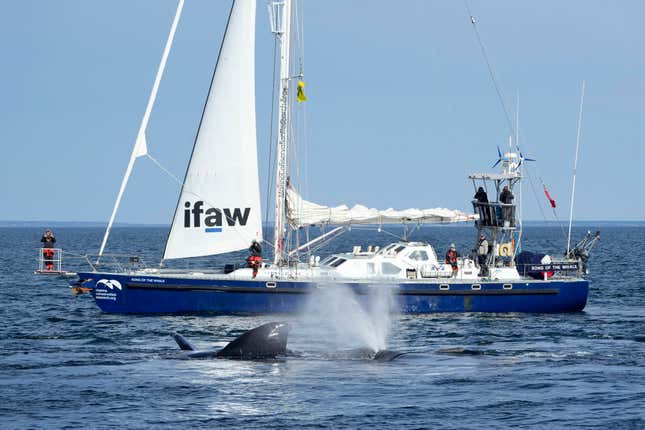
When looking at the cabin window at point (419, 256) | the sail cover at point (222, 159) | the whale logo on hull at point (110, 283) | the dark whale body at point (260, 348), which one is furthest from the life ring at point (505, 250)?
the whale logo on hull at point (110, 283)

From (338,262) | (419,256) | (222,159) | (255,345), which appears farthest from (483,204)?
(255,345)

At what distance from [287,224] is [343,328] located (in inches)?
299

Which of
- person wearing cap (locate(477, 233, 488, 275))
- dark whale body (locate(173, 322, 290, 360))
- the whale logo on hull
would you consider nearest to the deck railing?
person wearing cap (locate(477, 233, 488, 275))

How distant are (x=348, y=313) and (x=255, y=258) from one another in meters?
4.24

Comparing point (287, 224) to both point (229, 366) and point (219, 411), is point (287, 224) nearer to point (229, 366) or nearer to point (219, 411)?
point (229, 366)

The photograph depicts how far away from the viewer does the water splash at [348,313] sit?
126ft

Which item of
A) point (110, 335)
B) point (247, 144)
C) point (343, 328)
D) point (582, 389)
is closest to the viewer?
point (582, 389)

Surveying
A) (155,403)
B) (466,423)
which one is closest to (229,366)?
(155,403)

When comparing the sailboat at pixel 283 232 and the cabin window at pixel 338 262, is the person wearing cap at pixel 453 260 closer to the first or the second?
the sailboat at pixel 283 232

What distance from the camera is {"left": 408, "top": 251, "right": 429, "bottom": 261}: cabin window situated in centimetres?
4459

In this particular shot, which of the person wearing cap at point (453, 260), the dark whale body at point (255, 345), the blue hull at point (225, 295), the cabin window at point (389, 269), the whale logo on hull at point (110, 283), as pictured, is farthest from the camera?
the person wearing cap at point (453, 260)

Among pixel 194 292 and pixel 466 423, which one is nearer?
pixel 466 423

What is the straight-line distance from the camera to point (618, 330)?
40.2 meters

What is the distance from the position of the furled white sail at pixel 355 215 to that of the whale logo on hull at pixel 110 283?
7.56 metres
